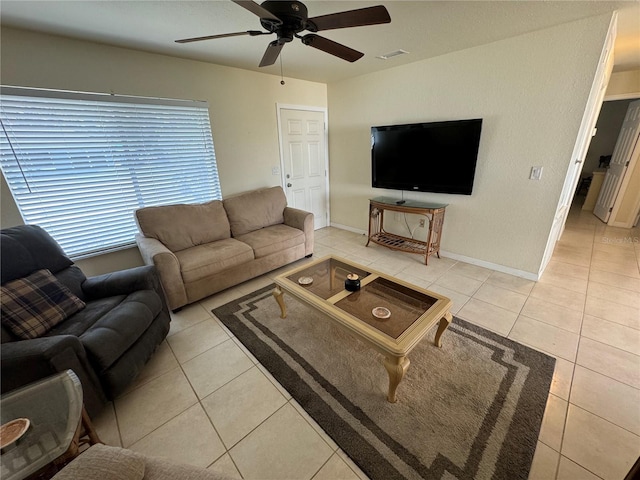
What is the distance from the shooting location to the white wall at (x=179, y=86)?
81.7 inches

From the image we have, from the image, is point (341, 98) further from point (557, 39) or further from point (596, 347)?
point (596, 347)

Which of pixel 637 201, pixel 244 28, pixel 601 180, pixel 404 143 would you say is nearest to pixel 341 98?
pixel 404 143

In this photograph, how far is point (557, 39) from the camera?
2230mm

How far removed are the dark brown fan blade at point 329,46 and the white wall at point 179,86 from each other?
76.7 inches

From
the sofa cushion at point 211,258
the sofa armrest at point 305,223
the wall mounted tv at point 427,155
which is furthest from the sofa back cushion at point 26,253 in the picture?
the wall mounted tv at point 427,155

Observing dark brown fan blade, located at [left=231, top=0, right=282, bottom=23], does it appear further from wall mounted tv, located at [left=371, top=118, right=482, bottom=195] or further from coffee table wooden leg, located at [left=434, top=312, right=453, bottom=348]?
wall mounted tv, located at [left=371, top=118, right=482, bottom=195]


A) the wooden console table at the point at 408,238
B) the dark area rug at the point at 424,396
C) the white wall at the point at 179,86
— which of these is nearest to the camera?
the dark area rug at the point at 424,396

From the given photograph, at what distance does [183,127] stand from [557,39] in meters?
3.76

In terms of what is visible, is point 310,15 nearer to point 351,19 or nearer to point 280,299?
point 351,19

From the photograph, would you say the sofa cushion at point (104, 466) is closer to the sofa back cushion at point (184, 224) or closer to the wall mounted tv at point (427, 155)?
the sofa back cushion at point (184, 224)

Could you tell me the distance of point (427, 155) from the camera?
314 centimetres

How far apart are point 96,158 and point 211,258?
1.47 meters

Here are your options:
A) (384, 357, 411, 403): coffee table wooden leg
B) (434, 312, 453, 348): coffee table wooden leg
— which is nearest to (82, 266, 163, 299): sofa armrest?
(384, 357, 411, 403): coffee table wooden leg

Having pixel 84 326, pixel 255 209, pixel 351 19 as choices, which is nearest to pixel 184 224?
pixel 255 209
